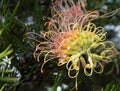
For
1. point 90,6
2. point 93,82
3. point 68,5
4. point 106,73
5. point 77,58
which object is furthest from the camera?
point 106,73

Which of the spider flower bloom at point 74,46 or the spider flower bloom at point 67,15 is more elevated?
the spider flower bloom at point 67,15

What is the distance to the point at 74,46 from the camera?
90cm

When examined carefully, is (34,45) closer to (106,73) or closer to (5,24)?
(5,24)

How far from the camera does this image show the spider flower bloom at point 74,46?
0.89m

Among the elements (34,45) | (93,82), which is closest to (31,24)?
(34,45)

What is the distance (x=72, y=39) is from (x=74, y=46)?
0.07 feet

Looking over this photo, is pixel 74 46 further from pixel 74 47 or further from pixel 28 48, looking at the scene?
pixel 28 48

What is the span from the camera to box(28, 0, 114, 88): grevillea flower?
90cm

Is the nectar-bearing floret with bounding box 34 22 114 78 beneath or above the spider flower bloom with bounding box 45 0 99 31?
beneath

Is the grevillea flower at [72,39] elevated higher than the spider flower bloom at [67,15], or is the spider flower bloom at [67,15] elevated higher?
the spider flower bloom at [67,15]

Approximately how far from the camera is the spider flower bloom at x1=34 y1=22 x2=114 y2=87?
895 millimetres

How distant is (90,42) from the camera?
905 mm

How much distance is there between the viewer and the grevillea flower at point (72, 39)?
897mm

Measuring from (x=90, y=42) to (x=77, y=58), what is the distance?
0.15 feet
